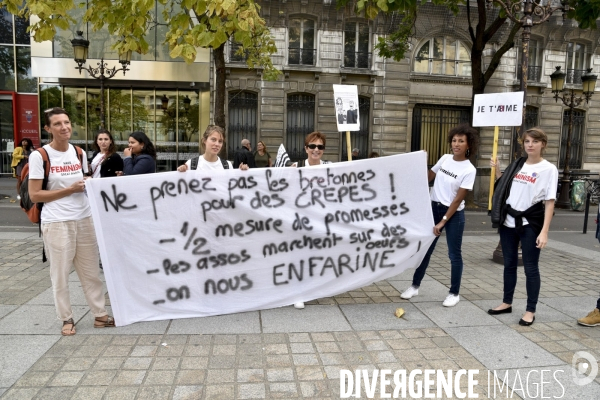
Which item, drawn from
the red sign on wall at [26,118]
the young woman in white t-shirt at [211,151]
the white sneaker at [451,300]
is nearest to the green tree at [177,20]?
the young woman in white t-shirt at [211,151]

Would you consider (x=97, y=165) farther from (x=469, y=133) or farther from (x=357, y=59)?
(x=357, y=59)

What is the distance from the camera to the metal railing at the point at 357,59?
1908 cm

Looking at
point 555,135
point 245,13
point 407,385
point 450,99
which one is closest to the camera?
point 407,385

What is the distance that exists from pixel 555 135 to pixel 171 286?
2175 centimetres

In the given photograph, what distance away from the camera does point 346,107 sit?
649 cm

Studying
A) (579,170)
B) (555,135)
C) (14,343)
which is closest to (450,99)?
A: (555,135)

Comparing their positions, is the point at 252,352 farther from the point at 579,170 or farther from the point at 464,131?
the point at 579,170

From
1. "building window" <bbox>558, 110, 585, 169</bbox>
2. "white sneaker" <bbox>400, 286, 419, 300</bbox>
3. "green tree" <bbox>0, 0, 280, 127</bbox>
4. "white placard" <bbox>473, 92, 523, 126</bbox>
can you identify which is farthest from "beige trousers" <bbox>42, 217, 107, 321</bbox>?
"building window" <bbox>558, 110, 585, 169</bbox>

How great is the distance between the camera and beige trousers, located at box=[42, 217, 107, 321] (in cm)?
392

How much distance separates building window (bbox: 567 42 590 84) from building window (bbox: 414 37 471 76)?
5838 millimetres

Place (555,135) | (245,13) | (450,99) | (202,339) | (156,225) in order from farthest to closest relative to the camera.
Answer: (555,135)
(450,99)
(245,13)
(156,225)
(202,339)

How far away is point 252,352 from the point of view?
12.3 feet

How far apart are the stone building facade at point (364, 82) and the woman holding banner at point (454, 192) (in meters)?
14.0

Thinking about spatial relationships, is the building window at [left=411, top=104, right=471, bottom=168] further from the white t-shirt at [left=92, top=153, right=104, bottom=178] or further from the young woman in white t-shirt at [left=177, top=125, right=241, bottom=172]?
the young woman in white t-shirt at [left=177, top=125, right=241, bottom=172]
